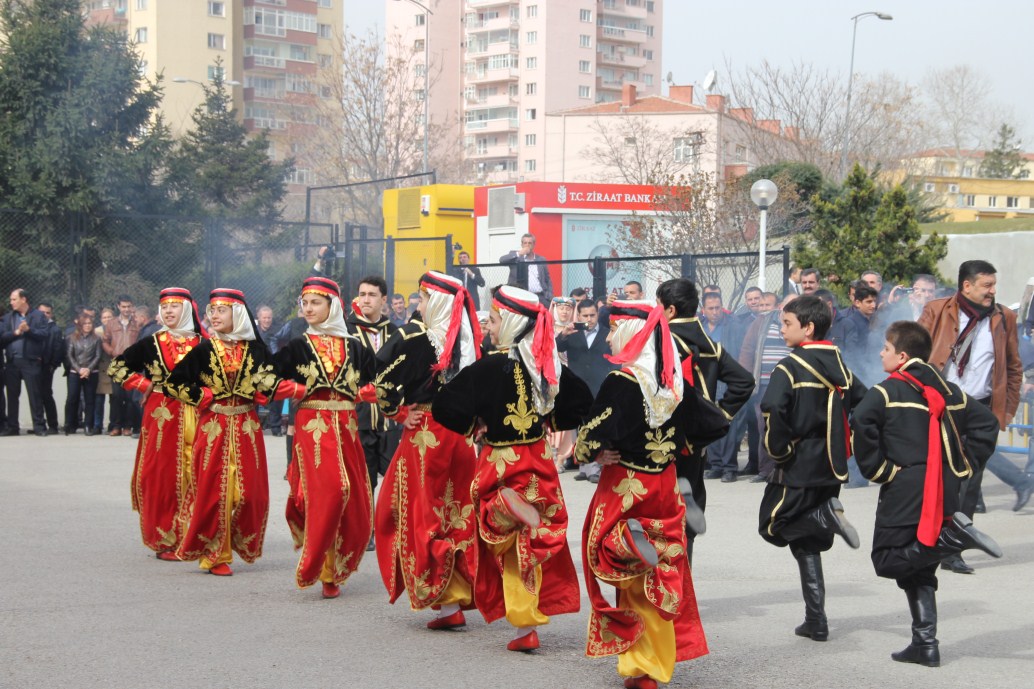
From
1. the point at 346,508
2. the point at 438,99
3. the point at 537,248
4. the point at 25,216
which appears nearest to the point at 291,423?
the point at 346,508

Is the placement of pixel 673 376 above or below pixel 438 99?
below

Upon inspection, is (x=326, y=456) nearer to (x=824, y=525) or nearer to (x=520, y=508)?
(x=520, y=508)

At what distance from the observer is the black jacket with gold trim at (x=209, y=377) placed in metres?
8.49

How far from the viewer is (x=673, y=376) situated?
5.91m

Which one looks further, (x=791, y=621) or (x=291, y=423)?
(x=291, y=423)

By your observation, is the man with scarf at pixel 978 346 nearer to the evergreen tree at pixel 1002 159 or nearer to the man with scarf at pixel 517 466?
the man with scarf at pixel 517 466

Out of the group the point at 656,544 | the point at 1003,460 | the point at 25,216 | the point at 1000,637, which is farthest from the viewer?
the point at 25,216

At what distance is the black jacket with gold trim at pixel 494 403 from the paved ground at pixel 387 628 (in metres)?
1.13

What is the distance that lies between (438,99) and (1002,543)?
91877 millimetres

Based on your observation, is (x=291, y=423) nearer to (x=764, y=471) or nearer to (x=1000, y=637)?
(x=1000, y=637)

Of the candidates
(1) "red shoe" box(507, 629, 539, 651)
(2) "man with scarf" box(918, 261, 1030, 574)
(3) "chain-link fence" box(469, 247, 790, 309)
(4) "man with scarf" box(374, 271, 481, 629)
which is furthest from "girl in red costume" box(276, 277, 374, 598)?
(3) "chain-link fence" box(469, 247, 790, 309)

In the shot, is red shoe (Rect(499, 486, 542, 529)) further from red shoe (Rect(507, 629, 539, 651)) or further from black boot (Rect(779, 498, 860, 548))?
black boot (Rect(779, 498, 860, 548))

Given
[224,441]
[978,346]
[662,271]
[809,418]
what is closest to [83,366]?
[662,271]

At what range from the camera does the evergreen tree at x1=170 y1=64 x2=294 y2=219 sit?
3925cm
